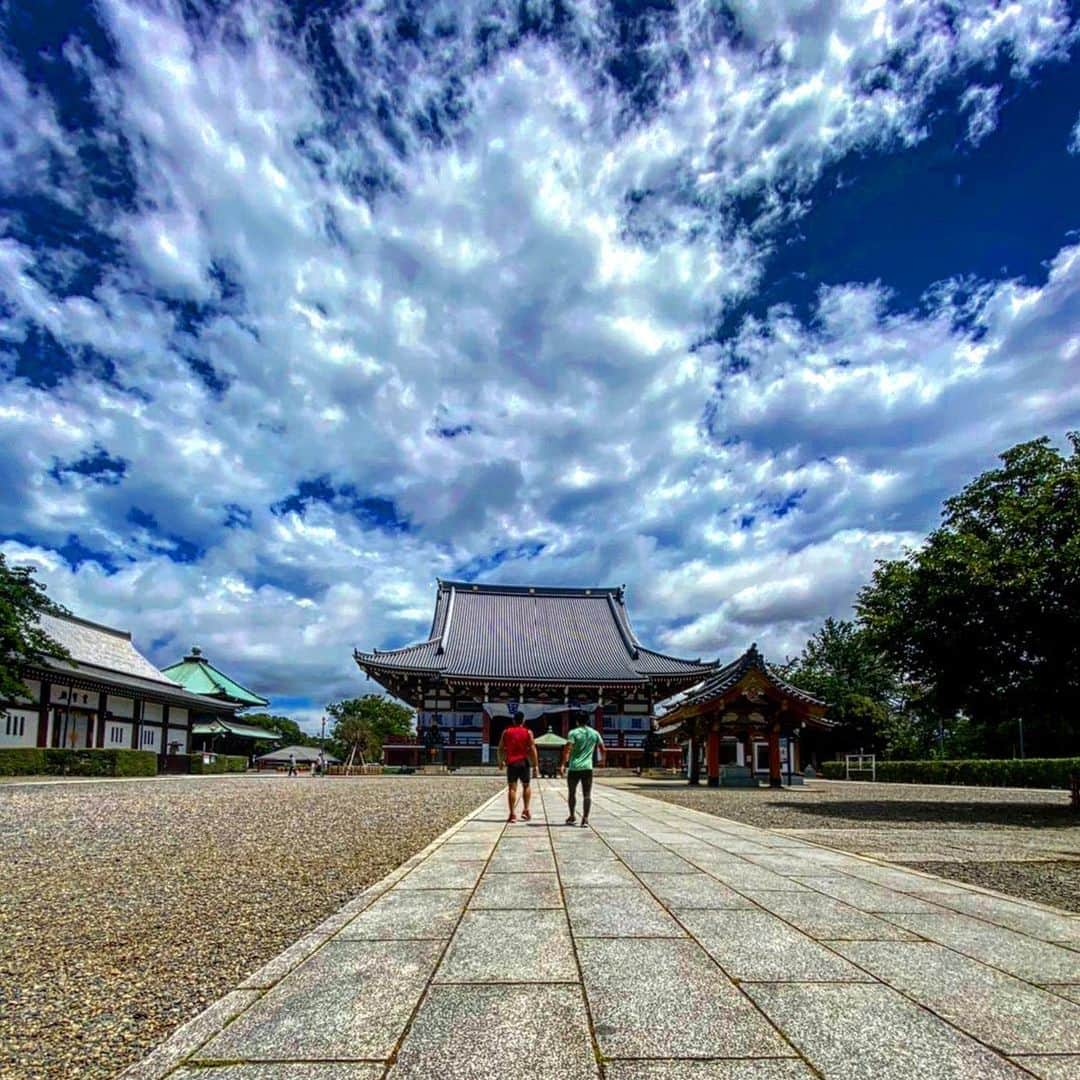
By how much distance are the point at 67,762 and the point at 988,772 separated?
99.3ft

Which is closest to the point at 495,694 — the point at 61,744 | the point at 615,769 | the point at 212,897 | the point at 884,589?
the point at 615,769

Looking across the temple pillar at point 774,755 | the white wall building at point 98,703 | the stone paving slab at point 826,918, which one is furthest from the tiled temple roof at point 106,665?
the stone paving slab at point 826,918

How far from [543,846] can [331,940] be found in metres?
4.02

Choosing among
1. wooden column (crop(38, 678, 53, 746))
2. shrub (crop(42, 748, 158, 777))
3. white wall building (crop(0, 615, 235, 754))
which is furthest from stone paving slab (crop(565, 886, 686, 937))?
wooden column (crop(38, 678, 53, 746))

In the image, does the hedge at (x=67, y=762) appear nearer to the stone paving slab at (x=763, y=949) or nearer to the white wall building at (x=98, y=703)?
the white wall building at (x=98, y=703)

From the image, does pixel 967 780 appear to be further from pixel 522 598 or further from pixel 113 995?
pixel 113 995

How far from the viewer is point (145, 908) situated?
5180 mm

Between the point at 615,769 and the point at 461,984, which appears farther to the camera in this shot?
the point at 615,769

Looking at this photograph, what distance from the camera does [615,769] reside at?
110ft

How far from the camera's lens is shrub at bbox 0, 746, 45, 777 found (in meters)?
23.3

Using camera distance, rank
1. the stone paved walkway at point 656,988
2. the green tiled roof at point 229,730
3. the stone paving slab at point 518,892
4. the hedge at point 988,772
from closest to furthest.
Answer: the stone paved walkway at point 656,988 < the stone paving slab at point 518,892 < the hedge at point 988,772 < the green tiled roof at point 229,730

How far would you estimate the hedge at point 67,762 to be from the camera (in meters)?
23.7

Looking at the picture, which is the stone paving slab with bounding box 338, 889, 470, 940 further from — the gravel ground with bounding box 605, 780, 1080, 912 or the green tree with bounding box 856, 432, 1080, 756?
the green tree with bounding box 856, 432, 1080, 756

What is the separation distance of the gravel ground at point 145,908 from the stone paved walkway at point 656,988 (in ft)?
1.25
